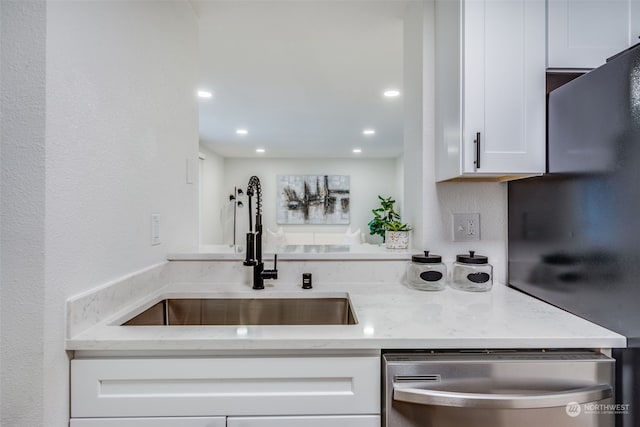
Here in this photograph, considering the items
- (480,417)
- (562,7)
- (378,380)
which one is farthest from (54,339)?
(562,7)

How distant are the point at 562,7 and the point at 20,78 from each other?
1.70m

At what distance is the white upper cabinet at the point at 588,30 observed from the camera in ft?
3.87

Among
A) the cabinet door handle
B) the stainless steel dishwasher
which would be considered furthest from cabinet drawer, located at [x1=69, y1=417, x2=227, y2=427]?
the cabinet door handle

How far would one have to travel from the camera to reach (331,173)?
6.86m

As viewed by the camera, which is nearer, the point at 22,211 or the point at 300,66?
the point at 22,211

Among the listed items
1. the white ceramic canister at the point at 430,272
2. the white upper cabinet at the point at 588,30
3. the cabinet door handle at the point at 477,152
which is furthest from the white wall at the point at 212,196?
the white upper cabinet at the point at 588,30

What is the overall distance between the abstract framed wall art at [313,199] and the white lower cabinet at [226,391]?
234 inches

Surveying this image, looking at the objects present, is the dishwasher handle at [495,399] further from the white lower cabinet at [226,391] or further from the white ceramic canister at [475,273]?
the white ceramic canister at [475,273]

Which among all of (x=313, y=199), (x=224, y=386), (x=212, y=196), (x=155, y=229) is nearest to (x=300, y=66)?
(x=155, y=229)

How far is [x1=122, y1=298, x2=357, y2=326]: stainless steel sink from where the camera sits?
4.44 ft

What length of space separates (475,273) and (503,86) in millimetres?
727

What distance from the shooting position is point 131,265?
1170mm

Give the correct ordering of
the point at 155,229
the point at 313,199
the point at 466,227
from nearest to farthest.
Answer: the point at 155,229 → the point at 466,227 → the point at 313,199

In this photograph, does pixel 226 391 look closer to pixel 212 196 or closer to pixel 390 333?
pixel 390 333
